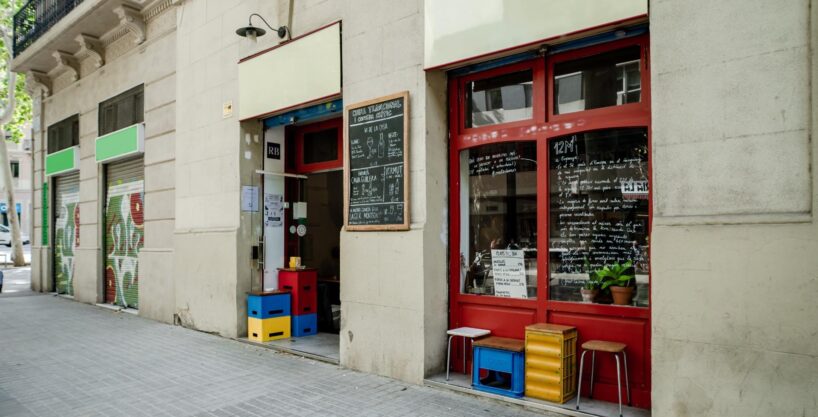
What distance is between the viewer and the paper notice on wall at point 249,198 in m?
8.37

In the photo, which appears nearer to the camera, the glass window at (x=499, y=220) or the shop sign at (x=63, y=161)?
the glass window at (x=499, y=220)

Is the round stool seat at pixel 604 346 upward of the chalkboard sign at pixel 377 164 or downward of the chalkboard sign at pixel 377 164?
downward

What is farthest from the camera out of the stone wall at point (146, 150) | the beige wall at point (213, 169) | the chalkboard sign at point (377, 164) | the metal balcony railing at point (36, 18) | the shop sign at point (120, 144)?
the metal balcony railing at point (36, 18)

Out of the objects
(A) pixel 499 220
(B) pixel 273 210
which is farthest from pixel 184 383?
(A) pixel 499 220

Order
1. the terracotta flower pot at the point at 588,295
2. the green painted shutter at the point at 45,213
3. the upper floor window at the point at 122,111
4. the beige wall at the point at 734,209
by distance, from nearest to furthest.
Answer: the beige wall at the point at 734,209, the terracotta flower pot at the point at 588,295, the upper floor window at the point at 122,111, the green painted shutter at the point at 45,213

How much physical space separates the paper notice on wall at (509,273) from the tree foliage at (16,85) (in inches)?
682

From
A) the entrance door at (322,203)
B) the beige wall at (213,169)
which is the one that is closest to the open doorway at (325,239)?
the entrance door at (322,203)

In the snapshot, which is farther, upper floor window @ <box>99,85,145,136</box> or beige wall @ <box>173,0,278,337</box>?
upper floor window @ <box>99,85,145,136</box>

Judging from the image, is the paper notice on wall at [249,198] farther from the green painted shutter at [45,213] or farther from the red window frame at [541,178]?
the green painted shutter at [45,213]

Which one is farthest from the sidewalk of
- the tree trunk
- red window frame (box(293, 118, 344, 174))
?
the tree trunk

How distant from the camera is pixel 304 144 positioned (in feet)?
29.0

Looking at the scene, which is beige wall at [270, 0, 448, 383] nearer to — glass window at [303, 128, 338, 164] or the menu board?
the menu board

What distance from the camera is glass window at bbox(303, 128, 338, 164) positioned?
8.22 metres

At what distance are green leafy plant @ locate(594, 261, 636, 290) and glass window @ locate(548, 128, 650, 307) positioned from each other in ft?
0.09
